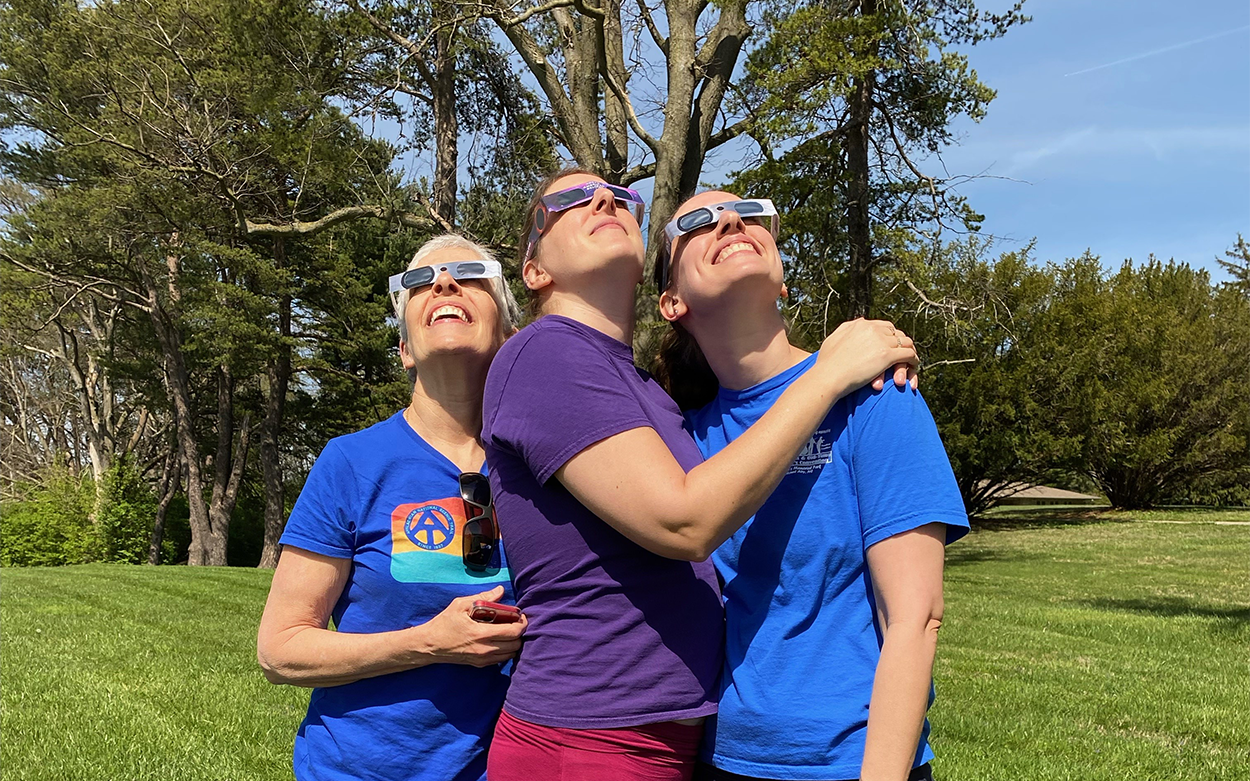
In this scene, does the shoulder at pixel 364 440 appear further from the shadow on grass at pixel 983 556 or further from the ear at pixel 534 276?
the shadow on grass at pixel 983 556

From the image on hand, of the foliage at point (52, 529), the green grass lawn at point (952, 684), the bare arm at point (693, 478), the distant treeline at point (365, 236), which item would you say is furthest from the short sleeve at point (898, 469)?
the foliage at point (52, 529)

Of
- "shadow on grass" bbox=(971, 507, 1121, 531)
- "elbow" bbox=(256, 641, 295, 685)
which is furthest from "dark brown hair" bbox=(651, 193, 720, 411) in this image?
"shadow on grass" bbox=(971, 507, 1121, 531)

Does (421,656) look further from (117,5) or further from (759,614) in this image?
(117,5)

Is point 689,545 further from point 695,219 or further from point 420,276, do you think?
point 420,276

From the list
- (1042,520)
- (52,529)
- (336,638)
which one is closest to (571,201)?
(336,638)

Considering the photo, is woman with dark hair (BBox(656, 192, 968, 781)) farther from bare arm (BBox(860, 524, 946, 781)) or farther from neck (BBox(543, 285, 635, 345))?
neck (BBox(543, 285, 635, 345))

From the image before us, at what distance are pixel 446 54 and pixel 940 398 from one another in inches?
948

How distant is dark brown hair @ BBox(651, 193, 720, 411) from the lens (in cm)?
216

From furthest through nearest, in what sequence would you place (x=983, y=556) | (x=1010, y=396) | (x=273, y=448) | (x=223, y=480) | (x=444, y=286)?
(x=1010, y=396)
(x=223, y=480)
(x=273, y=448)
(x=983, y=556)
(x=444, y=286)

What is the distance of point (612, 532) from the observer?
170 centimetres

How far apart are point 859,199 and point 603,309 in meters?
14.3

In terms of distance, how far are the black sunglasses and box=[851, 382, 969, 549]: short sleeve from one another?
855mm

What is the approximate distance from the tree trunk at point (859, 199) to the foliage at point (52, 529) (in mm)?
24368

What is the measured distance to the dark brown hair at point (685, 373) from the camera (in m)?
2.16
